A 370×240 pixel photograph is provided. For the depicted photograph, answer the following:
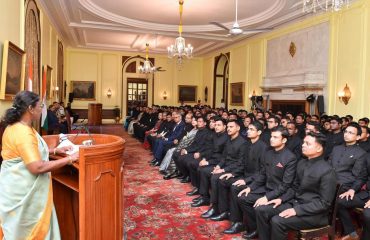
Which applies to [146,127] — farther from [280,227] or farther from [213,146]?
[280,227]

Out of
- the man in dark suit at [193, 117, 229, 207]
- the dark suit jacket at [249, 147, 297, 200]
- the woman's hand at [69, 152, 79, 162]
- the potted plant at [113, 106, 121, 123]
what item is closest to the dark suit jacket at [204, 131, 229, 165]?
the man in dark suit at [193, 117, 229, 207]

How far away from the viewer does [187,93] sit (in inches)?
758

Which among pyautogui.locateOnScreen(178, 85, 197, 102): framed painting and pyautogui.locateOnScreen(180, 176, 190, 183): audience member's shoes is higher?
pyautogui.locateOnScreen(178, 85, 197, 102): framed painting

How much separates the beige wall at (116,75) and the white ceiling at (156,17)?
2.61 meters

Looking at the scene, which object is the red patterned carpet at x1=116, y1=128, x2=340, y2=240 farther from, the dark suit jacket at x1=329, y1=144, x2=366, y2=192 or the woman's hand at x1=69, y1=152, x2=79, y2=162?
the woman's hand at x1=69, y1=152, x2=79, y2=162

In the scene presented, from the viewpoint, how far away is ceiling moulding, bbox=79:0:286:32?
9625 millimetres

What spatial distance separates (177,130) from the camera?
314 inches

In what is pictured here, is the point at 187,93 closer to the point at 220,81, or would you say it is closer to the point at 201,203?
the point at 220,81

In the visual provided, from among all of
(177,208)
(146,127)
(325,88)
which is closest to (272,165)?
(177,208)

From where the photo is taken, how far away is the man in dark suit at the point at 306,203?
3045 mm

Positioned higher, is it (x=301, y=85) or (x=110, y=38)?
(x=110, y=38)

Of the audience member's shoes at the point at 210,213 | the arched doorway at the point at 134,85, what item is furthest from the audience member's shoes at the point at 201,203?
the arched doorway at the point at 134,85

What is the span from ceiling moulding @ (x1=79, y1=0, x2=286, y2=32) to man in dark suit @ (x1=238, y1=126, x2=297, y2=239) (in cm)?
645

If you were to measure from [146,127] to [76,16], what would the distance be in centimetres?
446
